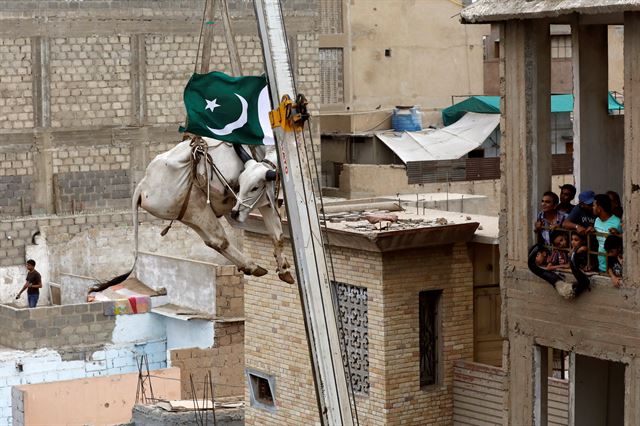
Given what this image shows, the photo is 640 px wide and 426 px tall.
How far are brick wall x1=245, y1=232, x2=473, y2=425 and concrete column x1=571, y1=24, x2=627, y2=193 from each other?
381 centimetres

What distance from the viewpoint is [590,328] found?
1736 centimetres

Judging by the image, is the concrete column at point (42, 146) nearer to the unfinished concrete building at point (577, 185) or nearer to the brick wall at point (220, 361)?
the brick wall at point (220, 361)

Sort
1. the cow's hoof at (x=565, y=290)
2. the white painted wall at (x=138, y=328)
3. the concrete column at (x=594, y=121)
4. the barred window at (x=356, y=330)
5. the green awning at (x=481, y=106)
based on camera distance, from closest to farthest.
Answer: the cow's hoof at (x=565, y=290)
the concrete column at (x=594, y=121)
the barred window at (x=356, y=330)
the white painted wall at (x=138, y=328)
the green awning at (x=481, y=106)

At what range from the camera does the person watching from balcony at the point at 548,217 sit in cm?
1731

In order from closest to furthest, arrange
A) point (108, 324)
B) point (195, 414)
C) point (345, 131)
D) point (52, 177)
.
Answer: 1. point (195, 414)
2. point (108, 324)
3. point (52, 177)
4. point (345, 131)

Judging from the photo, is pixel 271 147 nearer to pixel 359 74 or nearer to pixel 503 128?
pixel 503 128

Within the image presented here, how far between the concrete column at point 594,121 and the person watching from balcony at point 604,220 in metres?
1.24

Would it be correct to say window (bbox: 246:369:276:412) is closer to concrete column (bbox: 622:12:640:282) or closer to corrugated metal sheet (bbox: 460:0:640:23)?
corrugated metal sheet (bbox: 460:0:640:23)

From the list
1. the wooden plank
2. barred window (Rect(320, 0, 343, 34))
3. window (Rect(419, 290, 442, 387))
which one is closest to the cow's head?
the wooden plank

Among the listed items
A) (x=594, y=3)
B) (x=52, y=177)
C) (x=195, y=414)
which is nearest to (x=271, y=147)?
(x=594, y=3)

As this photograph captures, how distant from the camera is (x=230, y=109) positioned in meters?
15.3

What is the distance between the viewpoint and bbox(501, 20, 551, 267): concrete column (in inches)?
689

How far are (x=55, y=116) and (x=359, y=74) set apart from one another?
1312 centimetres

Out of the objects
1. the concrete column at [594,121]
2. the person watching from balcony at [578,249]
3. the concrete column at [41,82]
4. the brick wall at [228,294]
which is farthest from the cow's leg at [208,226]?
the concrete column at [41,82]
